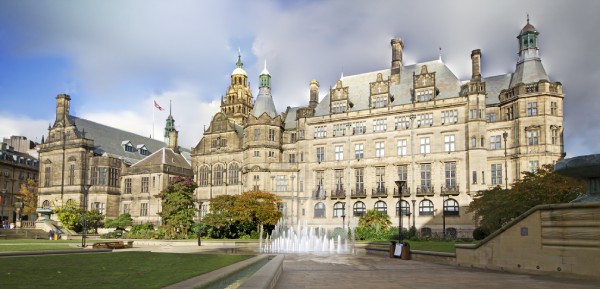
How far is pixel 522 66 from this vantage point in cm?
5834

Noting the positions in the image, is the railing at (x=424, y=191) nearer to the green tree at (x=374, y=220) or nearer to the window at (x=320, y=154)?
the green tree at (x=374, y=220)

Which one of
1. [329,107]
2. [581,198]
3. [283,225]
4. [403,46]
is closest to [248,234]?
[283,225]

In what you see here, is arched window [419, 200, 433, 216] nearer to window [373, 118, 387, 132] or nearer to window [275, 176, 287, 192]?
window [373, 118, 387, 132]

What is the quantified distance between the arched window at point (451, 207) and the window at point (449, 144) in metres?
6.11

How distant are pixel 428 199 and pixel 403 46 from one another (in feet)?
76.1

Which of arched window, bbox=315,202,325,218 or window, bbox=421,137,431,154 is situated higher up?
window, bbox=421,137,431,154

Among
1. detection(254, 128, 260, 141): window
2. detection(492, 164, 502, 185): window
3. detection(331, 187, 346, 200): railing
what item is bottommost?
detection(331, 187, 346, 200): railing

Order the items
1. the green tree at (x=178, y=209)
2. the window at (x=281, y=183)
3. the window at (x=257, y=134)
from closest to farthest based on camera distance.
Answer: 1. the green tree at (x=178, y=209)
2. the window at (x=281, y=183)
3. the window at (x=257, y=134)

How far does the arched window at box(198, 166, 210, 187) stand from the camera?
7600 centimetres

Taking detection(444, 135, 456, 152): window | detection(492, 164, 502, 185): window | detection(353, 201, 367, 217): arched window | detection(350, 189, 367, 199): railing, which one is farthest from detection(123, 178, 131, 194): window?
detection(492, 164, 502, 185): window

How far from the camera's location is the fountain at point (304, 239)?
42.1 metres

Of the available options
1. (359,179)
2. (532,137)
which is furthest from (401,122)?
(532,137)

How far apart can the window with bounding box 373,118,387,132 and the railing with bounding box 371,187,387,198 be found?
7.65 m

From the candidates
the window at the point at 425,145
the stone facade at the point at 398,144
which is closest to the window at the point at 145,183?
the stone facade at the point at 398,144
